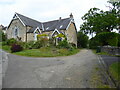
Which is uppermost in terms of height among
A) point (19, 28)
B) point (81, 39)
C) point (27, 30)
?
point (19, 28)

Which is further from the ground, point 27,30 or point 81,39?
point 27,30

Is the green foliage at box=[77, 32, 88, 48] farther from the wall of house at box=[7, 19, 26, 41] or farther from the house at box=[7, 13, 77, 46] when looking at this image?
the wall of house at box=[7, 19, 26, 41]

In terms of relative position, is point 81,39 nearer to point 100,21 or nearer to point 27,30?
point 100,21

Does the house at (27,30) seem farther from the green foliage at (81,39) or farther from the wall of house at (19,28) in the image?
the green foliage at (81,39)

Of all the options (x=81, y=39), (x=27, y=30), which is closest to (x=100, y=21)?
(x=81, y=39)

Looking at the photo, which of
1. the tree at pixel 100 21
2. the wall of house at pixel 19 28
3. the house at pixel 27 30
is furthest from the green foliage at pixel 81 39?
the wall of house at pixel 19 28

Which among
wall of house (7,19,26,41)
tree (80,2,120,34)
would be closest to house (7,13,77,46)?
wall of house (7,19,26,41)

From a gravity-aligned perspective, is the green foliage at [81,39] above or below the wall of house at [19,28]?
below

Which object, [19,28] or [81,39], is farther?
[81,39]

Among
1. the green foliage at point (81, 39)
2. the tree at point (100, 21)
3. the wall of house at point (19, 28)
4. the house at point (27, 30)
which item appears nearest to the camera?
the tree at point (100, 21)

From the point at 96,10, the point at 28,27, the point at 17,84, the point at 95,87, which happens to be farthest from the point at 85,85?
the point at 96,10

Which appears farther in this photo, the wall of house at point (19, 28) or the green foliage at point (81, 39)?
the green foliage at point (81, 39)

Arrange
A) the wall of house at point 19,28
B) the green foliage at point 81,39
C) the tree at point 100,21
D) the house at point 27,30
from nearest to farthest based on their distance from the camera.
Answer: the tree at point 100,21, the house at point 27,30, the wall of house at point 19,28, the green foliage at point 81,39

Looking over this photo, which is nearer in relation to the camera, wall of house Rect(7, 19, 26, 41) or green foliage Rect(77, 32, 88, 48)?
wall of house Rect(7, 19, 26, 41)
